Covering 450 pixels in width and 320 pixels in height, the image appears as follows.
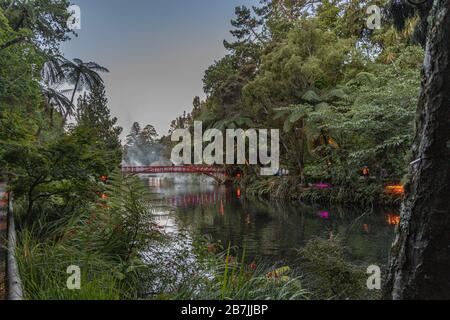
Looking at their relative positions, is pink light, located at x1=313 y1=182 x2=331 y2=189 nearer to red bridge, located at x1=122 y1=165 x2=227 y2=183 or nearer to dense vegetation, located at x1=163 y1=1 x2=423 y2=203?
dense vegetation, located at x1=163 y1=1 x2=423 y2=203

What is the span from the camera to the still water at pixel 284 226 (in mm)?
5949

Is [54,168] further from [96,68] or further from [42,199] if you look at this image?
[96,68]

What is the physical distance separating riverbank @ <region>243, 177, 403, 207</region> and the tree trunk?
29.0 feet

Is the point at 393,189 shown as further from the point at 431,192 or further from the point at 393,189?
the point at 431,192

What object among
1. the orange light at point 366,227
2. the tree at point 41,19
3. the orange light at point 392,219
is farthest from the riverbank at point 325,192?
the tree at point 41,19

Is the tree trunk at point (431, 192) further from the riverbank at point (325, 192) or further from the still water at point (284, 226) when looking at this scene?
the riverbank at point (325, 192)

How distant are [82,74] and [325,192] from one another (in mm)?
11376

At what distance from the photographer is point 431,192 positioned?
158cm

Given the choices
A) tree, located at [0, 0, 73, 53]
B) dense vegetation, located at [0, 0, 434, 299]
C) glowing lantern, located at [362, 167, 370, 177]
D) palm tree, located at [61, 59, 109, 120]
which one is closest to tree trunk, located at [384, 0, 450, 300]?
dense vegetation, located at [0, 0, 434, 299]

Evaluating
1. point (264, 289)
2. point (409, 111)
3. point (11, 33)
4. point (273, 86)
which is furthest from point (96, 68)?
point (264, 289)

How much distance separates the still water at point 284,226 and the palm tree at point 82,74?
296 inches

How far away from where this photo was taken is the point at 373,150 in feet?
33.8

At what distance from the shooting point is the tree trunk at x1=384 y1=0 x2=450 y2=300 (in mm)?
1538

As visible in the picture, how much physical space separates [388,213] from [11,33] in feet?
32.2
